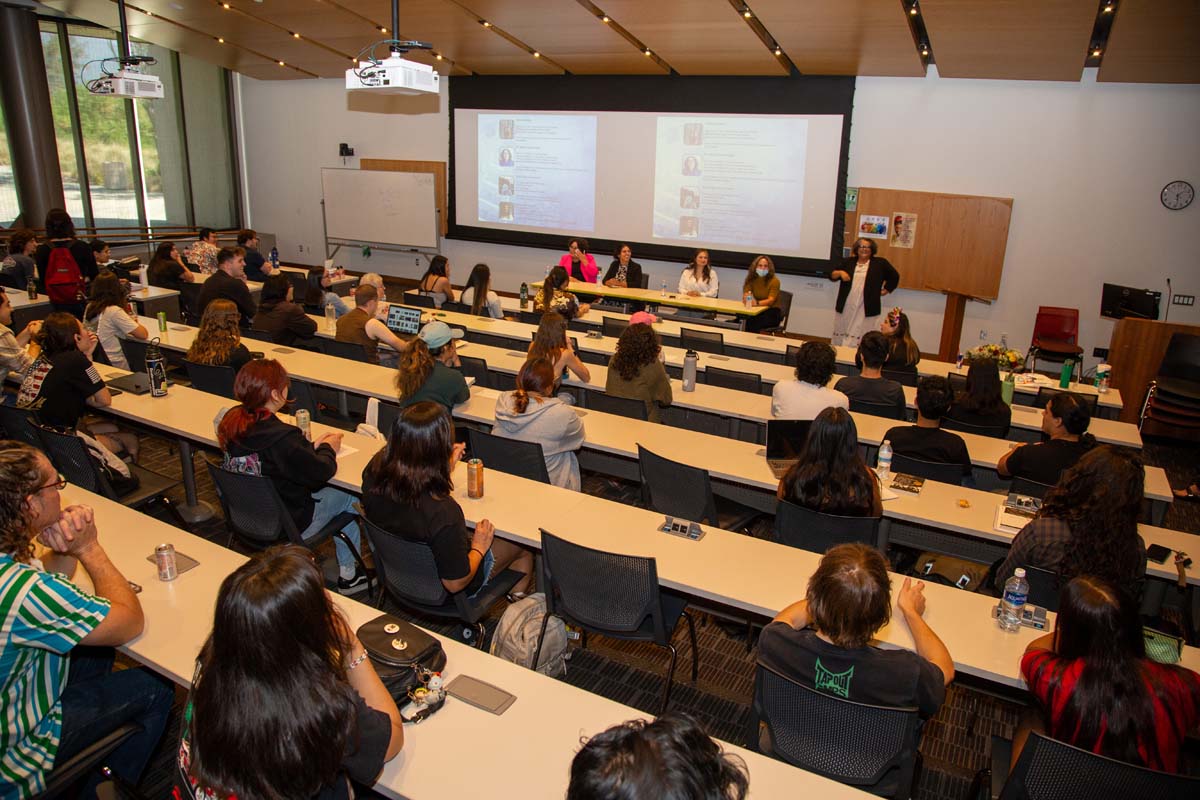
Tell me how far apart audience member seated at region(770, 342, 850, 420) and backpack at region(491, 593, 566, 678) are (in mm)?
2134

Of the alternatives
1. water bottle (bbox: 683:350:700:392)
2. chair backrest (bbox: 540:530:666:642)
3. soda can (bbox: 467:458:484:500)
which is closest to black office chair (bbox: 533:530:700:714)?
chair backrest (bbox: 540:530:666:642)

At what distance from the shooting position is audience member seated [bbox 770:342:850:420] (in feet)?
15.2

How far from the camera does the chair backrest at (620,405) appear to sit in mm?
4945

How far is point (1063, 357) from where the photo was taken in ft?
29.1

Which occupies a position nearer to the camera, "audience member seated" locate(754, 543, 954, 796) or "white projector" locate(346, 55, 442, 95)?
"audience member seated" locate(754, 543, 954, 796)

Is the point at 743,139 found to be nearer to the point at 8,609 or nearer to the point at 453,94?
the point at 453,94

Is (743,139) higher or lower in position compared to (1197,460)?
higher

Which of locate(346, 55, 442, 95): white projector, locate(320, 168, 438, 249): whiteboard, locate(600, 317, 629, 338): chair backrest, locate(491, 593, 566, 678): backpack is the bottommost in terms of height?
locate(491, 593, 566, 678): backpack

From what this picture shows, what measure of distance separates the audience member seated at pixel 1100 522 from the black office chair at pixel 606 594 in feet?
4.94

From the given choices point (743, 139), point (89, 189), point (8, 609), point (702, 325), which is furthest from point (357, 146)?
point (8, 609)

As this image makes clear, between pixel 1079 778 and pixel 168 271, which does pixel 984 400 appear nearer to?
pixel 1079 778

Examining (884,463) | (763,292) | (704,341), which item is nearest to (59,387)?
(884,463)

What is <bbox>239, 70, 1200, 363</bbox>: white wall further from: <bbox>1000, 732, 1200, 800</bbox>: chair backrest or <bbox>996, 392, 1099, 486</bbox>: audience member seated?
<bbox>1000, 732, 1200, 800</bbox>: chair backrest

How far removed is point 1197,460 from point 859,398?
4.07 metres
